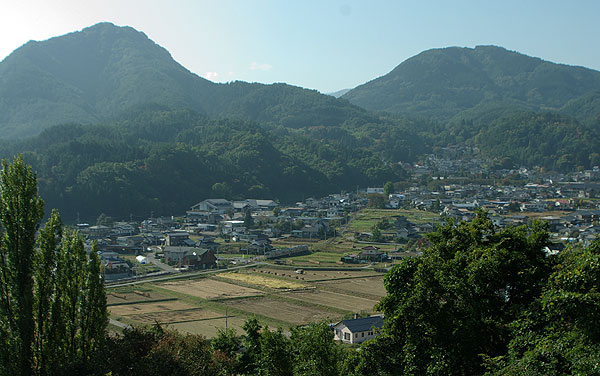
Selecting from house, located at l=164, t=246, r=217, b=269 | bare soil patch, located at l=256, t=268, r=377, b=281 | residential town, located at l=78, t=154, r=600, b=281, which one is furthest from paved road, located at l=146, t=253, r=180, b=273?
bare soil patch, located at l=256, t=268, r=377, b=281

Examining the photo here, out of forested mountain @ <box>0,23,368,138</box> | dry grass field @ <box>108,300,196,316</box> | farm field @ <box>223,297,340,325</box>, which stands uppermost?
forested mountain @ <box>0,23,368,138</box>

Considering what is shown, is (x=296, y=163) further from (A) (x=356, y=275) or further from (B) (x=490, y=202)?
(A) (x=356, y=275)

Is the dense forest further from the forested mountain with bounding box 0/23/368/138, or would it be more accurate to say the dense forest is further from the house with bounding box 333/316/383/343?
the house with bounding box 333/316/383/343

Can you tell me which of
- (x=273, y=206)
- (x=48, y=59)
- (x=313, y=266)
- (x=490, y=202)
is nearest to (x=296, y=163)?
(x=273, y=206)

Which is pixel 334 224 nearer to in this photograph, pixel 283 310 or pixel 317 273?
pixel 317 273

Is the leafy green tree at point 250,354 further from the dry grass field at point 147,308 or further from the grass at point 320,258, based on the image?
the grass at point 320,258

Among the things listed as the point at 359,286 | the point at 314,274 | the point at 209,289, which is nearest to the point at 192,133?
the point at 314,274
